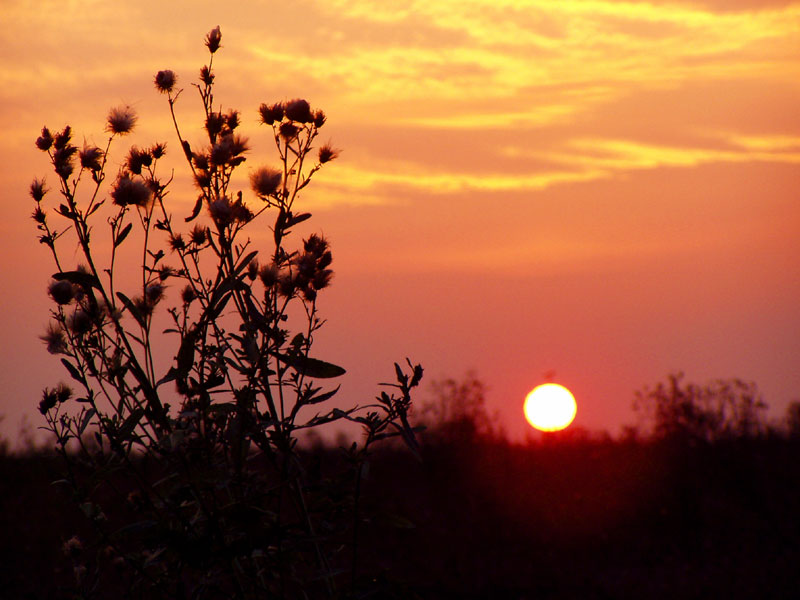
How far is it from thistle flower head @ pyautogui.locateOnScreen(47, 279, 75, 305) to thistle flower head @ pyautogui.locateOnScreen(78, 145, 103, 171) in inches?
13.0

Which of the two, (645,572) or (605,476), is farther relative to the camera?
(605,476)

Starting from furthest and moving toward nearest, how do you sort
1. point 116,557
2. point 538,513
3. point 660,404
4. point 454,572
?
point 660,404 → point 538,513 → point 454,572 → point 116,557

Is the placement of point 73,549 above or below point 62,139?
below

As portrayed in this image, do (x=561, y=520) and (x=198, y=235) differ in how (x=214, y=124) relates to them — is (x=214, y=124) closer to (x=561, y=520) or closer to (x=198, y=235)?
(x=198, y=235)

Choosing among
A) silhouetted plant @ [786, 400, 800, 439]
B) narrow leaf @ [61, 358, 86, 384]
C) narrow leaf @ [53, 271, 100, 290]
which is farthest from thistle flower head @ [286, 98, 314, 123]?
silhouetted plant @ [786, 400, 800, 439]

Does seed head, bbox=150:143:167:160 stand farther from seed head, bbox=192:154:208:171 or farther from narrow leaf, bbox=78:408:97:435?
narrow leaf, bbox=78:408:97:435

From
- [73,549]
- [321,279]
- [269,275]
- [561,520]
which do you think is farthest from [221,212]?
[561,520]

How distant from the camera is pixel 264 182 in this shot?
2340 millimetres

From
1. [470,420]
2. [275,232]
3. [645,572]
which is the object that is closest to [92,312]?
[275,232]

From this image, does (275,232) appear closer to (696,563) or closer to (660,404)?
(696,563)

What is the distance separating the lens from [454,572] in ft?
20.4

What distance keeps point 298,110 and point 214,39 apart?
0.37 metres

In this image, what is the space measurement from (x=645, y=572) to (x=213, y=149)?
4999 mm

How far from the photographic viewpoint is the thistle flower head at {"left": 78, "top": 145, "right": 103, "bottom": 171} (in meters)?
2.45
